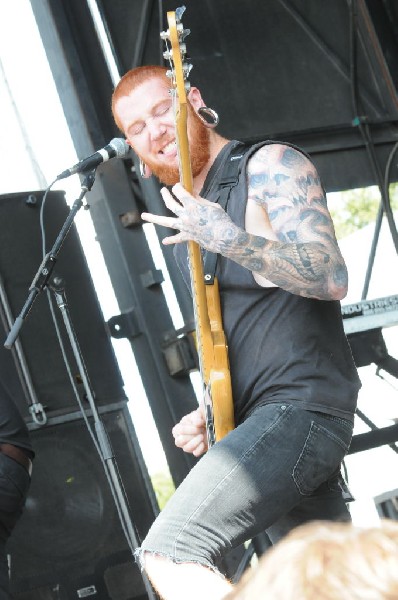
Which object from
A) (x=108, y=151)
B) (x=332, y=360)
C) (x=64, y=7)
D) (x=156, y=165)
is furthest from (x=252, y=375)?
(x=64, y=7)

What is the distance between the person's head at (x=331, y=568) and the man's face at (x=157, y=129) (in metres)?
1.82

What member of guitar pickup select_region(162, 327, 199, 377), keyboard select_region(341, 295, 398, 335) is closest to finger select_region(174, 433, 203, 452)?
guitar pickup select_region(162, 327, 199, 377)

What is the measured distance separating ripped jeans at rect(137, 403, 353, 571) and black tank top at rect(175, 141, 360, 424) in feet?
0.17

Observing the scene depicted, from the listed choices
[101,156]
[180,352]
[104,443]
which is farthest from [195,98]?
[180,352]

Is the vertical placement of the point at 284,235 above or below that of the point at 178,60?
below

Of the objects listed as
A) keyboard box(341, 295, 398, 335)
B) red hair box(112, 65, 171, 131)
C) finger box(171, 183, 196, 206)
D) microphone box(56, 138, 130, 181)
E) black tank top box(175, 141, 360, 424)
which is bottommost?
keyboard box(341, 295, 398, 335)

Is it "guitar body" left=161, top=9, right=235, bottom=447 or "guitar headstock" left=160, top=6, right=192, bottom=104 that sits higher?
"guitar headstock" left=160, top=6, right=192, bottom=104

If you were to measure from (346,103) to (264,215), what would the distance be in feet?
8.67

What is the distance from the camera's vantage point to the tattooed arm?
208cm

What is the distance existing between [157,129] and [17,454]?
1516mm

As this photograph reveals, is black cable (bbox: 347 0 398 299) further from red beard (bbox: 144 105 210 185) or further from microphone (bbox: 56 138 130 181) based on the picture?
red beard (bbox: 144 105 210 185)

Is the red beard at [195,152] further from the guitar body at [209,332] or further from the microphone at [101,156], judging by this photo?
the microphone at [101,156]

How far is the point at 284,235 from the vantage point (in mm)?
2186

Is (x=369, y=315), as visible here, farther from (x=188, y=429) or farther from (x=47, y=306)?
(x=188, y=429)
